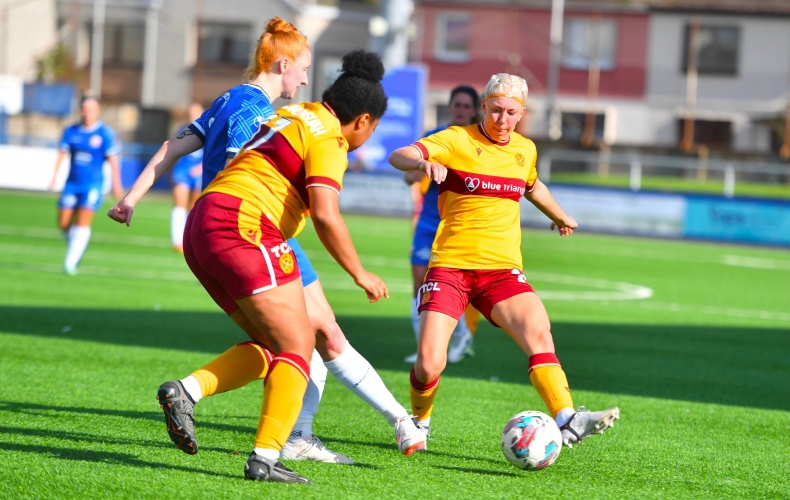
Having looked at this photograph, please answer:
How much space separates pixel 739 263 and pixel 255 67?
17.7 metres

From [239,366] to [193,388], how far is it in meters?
0.29

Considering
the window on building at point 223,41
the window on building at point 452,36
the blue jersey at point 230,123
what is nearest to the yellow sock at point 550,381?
the blue jersey at point 230,123

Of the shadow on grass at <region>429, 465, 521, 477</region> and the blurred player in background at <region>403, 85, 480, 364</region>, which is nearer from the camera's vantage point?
the shadow on grass at <region>429, 465, 521, 477</region>

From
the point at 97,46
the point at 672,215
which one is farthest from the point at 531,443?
the point at 97,46

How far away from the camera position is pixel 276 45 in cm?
567

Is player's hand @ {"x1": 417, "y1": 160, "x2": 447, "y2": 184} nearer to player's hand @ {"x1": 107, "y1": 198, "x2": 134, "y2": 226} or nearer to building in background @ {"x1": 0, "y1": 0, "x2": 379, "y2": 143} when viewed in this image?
player's hand @ {"x1": 107, "y1": 198, "x2": 134, "y2": 226}

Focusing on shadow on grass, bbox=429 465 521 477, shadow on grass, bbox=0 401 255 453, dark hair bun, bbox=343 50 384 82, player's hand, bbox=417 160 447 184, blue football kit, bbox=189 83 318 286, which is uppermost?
dark hair bun, bbox=343 50 384 82

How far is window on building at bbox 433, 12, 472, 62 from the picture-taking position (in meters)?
46.3

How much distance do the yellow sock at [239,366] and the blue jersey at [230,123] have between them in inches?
38.1

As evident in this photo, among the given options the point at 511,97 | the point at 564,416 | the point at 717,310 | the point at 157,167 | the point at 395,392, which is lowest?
the point at 717,310

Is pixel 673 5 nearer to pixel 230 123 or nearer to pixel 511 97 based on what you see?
pixel 511 97

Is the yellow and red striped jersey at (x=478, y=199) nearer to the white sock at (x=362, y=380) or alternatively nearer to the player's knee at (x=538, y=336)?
the player's knee at (x=538, y=336)

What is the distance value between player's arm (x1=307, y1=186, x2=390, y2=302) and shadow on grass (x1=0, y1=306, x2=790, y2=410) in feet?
11.7

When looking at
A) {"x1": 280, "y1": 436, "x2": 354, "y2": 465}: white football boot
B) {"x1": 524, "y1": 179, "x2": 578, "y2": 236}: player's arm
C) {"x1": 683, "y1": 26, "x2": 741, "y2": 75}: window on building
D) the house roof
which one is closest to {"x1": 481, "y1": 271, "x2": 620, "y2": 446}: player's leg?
{"x1": 524, "y1": 179, "x2": 578, "y2": 236}: player's arm
